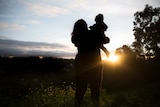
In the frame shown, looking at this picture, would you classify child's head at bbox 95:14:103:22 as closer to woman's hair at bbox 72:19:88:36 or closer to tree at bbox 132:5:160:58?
woman's hair at bbox 72:19:88:36

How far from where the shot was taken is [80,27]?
16.2 ft

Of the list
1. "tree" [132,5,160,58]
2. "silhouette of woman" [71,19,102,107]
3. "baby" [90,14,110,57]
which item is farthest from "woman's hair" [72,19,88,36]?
"tree" [132,5,160,58]

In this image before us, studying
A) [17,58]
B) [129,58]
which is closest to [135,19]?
[129,58]

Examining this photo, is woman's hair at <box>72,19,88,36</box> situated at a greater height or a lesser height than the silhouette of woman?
greater

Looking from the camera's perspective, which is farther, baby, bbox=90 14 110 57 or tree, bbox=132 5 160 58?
tree, bbox=132 5 160 58

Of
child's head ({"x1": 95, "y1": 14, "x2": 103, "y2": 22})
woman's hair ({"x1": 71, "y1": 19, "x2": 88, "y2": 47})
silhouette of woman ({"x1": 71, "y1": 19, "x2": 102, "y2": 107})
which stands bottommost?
silhouette of woman ({"x1": 71, "y1": 19, "x2": 102, "y2": 107})

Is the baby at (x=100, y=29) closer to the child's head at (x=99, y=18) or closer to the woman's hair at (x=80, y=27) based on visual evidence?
the child's head at (x=99, y=18)

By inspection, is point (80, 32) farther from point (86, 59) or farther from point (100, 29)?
point (86, 59)

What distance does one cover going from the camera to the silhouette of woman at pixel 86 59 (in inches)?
193

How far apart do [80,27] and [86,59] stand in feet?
2.07

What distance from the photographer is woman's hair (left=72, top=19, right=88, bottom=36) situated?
492 centimetres

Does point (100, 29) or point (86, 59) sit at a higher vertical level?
point (100, 29)

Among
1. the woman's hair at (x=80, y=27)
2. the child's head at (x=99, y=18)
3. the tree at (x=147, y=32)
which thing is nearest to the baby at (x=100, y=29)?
the child's head at (x=99, y=18)

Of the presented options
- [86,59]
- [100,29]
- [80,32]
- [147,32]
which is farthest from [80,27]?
[147,32]
